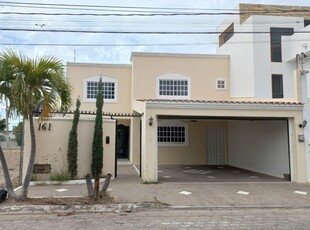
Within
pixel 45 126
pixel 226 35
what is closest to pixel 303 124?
pixel 45 126

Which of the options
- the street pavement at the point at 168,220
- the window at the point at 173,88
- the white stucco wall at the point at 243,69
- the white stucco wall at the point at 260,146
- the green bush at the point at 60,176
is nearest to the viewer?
the street pavement at the point at 168,220

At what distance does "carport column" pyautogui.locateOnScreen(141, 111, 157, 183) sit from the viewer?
11648 millimetres

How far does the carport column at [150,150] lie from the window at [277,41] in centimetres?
1269

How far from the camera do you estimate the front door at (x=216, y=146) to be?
19531 mm

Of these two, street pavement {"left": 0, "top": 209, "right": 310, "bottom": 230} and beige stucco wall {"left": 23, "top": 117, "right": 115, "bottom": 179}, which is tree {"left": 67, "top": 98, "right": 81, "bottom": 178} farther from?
street pavement {"left": 0, "top": 209, "right": 310, "bottom": 230}

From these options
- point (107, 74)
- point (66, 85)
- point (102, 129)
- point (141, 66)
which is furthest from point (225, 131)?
point (66, 85)

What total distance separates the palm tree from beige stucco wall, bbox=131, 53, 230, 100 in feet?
35.9

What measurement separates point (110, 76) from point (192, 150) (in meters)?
6.93

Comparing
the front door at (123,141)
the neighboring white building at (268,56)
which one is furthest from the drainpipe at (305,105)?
the front door at (123,141)

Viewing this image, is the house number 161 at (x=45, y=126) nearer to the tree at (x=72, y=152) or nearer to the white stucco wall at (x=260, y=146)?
the tree at (x=72, y=152)

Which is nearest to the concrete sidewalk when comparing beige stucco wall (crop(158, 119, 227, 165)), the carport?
the carport

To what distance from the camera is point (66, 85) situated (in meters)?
8.61

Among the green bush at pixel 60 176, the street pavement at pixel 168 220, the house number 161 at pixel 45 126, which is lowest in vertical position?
the street pavement at pixel 168 220

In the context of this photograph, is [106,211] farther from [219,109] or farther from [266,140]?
[266,140]
